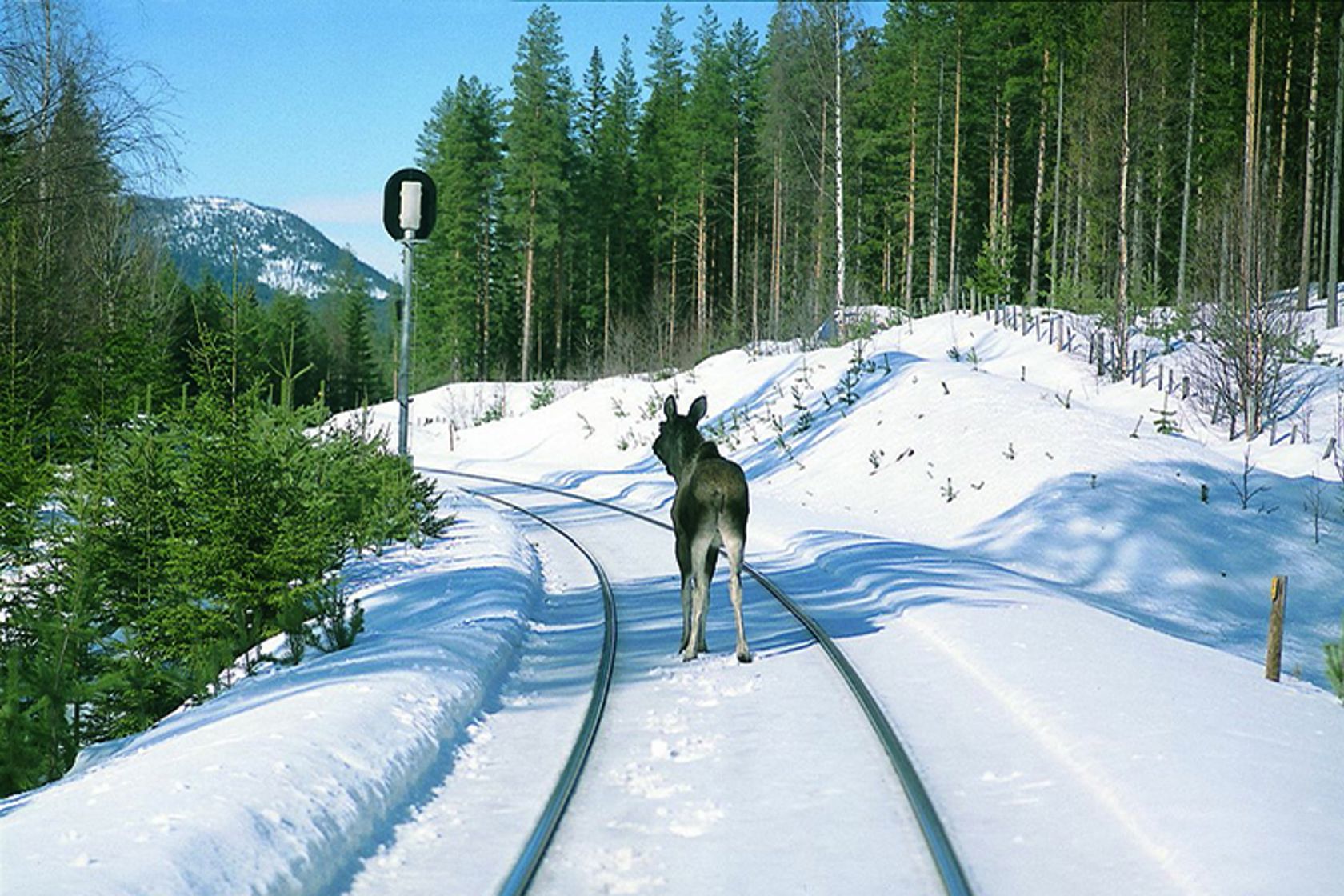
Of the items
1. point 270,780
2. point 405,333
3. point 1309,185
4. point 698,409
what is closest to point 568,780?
point 270,780

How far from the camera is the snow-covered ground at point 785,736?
15.2 ft

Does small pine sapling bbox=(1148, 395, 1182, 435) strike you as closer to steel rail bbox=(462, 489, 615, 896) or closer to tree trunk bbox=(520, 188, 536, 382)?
steel rail bbox=(462, 489, 615, 896)

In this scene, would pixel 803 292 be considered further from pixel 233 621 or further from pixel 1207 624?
pixel 233 621

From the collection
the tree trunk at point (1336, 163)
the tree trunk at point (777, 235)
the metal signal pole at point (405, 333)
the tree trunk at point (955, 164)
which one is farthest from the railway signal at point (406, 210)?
the tree trunk at point (777, 235)

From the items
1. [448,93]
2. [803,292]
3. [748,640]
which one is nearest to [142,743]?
[748,640]

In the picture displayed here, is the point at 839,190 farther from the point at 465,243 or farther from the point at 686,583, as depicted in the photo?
the point at 465,243

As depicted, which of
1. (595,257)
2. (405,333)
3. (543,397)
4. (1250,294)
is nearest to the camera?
(405,333)

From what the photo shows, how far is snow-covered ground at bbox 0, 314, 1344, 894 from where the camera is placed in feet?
15.2

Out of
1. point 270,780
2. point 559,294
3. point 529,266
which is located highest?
point 529,266

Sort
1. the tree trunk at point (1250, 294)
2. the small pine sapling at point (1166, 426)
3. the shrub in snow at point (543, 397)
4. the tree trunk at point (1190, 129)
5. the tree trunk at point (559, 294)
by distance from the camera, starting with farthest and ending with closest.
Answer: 1. the tree trunk at point (559, 294)
2. the shrub in snow at point (543, 397)
3. the tree trunk at point (1190, 129)
4. the small pine sapling at point (1166, 426)
5. the tree trunk at point (1250, 294)

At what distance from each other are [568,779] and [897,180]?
5099cm

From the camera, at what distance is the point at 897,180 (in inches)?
2077

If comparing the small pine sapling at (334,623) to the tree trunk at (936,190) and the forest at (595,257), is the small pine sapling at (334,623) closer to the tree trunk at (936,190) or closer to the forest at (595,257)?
the forest at (595,257)

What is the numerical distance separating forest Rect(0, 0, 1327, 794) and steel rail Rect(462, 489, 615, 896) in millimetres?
2630
